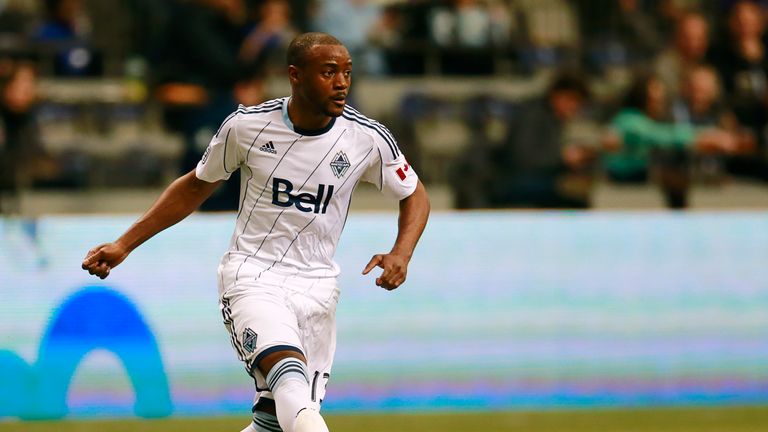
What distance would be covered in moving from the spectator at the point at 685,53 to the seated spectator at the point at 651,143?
0.58m

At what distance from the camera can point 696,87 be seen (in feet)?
36.5

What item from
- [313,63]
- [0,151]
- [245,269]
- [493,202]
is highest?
[0,151]

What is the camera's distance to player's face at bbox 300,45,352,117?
5.15 meters

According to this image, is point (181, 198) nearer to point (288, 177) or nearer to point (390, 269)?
point (288, 177)

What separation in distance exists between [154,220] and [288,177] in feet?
1.97

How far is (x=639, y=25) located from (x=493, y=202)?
4.42m

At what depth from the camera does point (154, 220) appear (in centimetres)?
546

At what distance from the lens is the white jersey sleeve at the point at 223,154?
17.7 ft

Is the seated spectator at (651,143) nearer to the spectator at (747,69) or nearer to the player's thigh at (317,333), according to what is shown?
the spectator at (747,69)

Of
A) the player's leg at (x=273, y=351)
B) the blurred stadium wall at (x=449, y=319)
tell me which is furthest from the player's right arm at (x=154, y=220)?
the blurred stadium wall at (x=449, y=319)

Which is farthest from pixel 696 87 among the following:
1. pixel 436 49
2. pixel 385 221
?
pixel 385 221

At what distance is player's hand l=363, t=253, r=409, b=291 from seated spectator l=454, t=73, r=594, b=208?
494cm

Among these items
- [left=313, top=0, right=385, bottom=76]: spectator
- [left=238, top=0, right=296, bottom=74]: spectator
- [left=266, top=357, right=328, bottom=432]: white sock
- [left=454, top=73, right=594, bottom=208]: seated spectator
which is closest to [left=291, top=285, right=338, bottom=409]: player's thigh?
[left=266, top=357, right=328, bottom=432]: white sock

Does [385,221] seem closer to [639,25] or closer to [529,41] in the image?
[529,41]
